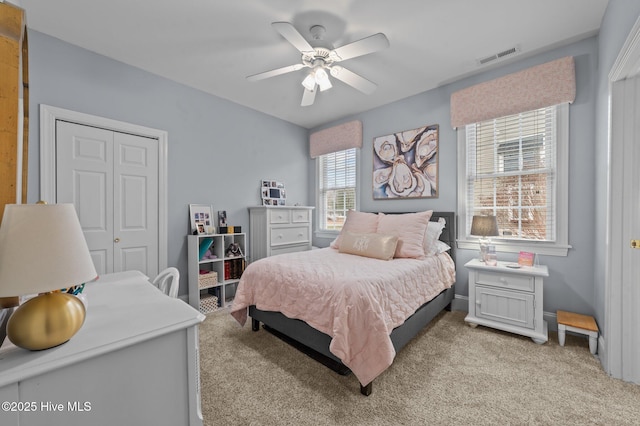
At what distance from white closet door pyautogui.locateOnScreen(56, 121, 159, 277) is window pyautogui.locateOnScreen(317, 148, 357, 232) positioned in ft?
8.40

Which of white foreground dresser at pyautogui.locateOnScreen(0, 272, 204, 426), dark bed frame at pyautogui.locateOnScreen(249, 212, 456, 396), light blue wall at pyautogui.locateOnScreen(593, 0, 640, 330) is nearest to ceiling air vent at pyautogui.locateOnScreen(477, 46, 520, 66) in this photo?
light blue wall at pyautogui.locateOnScreen(593, 0, 640, 330)

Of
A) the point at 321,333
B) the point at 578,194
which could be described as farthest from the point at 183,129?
the point at 578,194

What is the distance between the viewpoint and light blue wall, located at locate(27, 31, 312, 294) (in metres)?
2.38

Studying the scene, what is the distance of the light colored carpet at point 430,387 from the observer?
149 centimetres

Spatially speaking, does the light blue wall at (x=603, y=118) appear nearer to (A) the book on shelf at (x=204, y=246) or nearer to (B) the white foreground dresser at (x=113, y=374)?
(B) the white foreground dresser at (x=113, y=374)

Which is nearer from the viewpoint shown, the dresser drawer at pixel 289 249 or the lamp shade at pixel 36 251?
the lamp shade at pixel 36 251

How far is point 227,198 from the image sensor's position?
145 inches

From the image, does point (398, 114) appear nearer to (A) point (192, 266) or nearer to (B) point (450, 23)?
(B) point (450, 23)

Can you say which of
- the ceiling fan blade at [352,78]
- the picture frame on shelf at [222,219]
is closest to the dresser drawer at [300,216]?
the picture frame on shelf at [222,219]

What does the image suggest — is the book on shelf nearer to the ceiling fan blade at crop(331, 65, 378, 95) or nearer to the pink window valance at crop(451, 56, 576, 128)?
the ceiling fan blade at crop(331, 65, 378, 95)

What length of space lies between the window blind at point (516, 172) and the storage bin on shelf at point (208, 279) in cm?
314

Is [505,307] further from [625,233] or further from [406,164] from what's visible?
[406,164]

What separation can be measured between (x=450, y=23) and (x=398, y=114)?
1517 millimetres

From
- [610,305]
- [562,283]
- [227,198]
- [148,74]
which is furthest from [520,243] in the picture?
[148,74]
